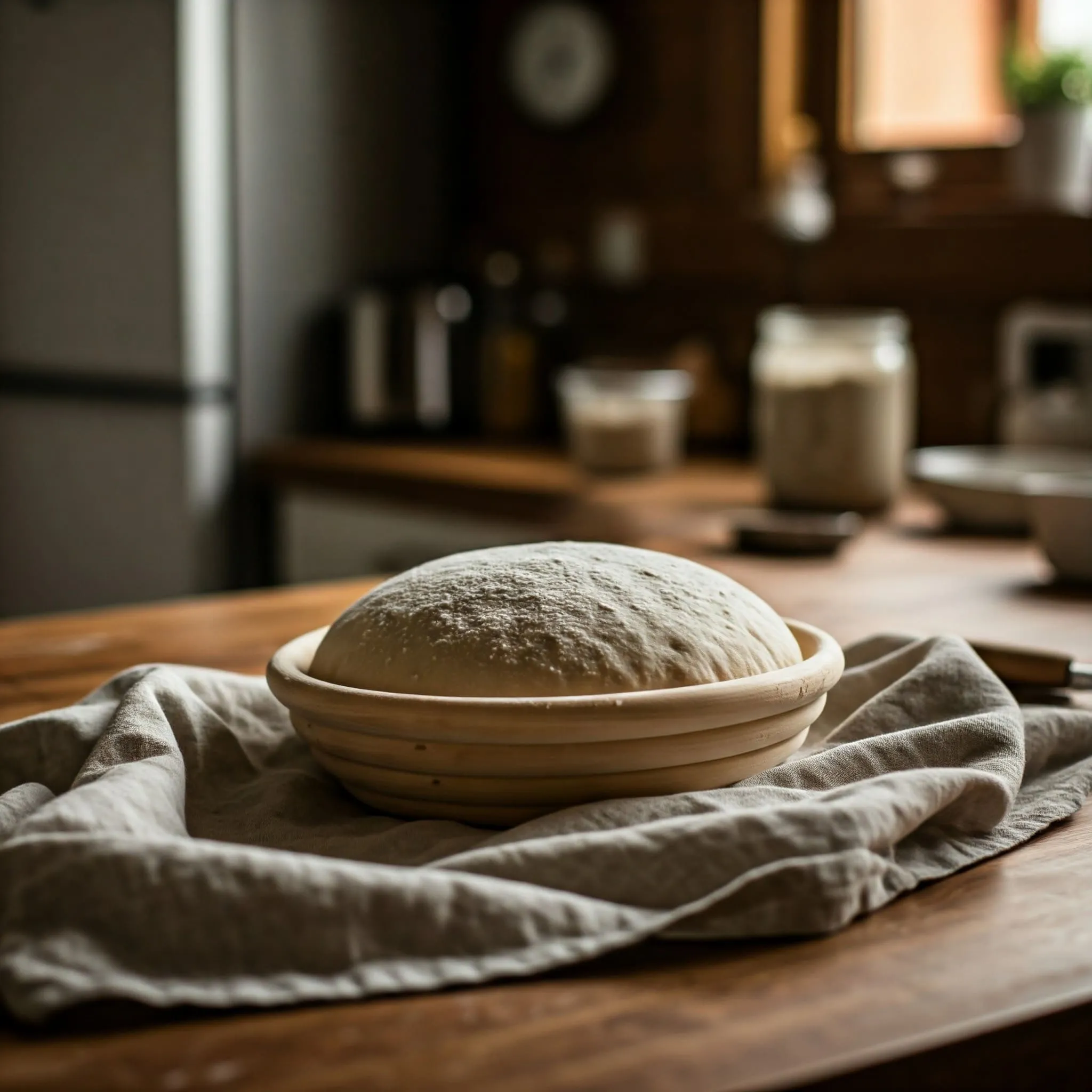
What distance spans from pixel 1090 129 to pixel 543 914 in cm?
194

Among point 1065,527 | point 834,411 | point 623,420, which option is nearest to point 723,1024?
point 1065,527

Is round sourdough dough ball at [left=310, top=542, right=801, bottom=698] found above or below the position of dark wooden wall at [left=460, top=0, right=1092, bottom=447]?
below

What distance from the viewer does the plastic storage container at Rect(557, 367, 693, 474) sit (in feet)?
6.99

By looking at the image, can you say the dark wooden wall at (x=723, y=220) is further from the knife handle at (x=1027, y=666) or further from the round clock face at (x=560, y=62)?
the knife handle at (x=1027, y=666)

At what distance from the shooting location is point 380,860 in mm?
565

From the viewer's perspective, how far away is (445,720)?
0.57 metres

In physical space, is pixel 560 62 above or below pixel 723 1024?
above

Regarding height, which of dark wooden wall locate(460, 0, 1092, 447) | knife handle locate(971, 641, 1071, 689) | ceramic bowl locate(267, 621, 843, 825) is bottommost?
knife handle locate(971, 641, 1071, 689)

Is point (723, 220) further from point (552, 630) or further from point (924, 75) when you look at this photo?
point (552, 630)

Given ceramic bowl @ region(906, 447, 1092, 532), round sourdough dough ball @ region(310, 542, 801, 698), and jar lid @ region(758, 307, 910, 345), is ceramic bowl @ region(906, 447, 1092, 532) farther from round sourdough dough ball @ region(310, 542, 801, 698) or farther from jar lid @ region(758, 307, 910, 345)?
round sourdough dough ball @ region(310, 542, 801, 698)

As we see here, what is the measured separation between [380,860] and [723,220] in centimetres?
226

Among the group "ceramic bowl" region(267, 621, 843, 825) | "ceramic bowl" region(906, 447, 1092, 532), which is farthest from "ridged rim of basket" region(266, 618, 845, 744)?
"ceramic bowl" region(906, 447, 1092, 532)

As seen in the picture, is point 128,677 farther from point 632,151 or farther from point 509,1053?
point 632,151

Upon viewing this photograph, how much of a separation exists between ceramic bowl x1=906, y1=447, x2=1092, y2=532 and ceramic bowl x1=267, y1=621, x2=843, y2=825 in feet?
3.04
